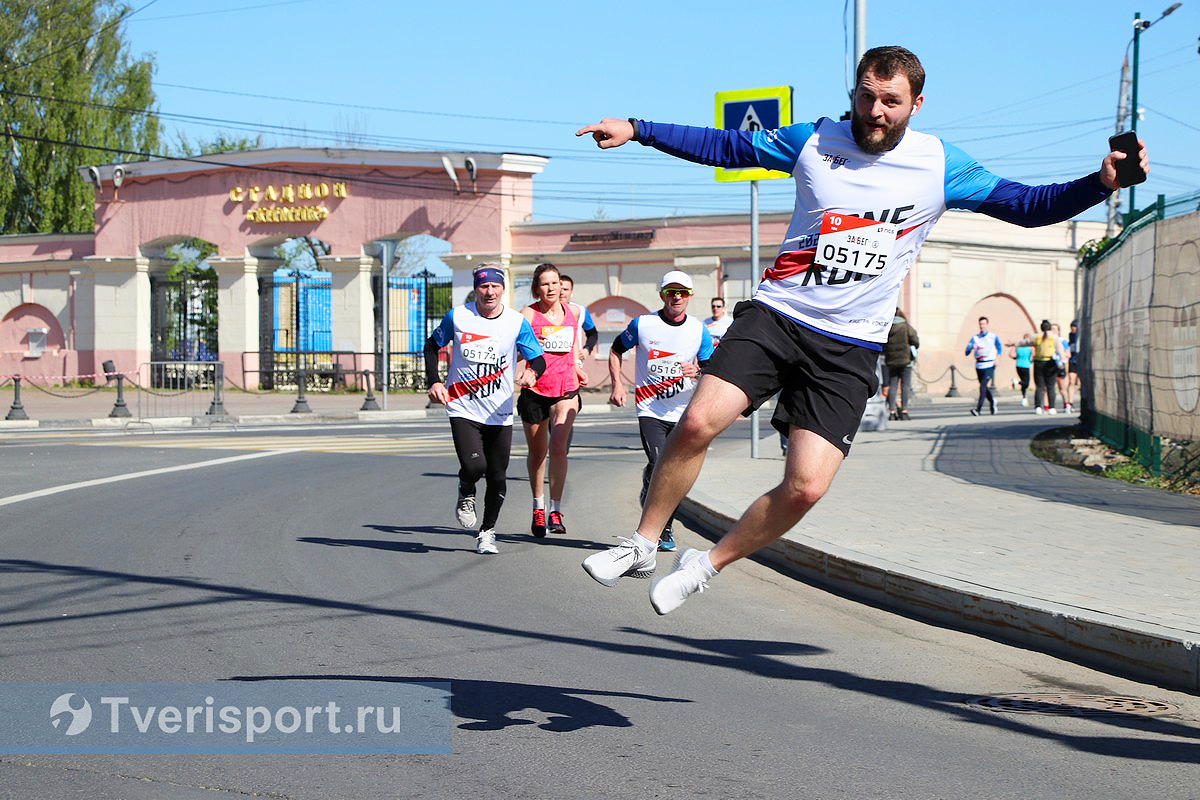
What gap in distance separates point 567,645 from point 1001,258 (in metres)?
38.2

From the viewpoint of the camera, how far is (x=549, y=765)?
4.35 metres

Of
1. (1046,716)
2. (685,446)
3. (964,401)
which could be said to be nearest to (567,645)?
(685,446)

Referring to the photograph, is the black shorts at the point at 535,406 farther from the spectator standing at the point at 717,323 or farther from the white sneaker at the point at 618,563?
the white sneaker at the point at 618,563

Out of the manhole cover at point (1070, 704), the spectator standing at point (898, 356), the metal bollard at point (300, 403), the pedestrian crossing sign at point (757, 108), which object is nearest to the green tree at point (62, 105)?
the metal bollard at point (300, 403)

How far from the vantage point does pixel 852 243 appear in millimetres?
5141

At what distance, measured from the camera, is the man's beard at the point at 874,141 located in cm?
511

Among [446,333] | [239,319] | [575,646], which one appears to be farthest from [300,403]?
[575,646]

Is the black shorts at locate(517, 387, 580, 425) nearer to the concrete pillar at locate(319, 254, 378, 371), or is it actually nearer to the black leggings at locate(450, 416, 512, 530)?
the black leggings at locate(450, 416, 512, 530)

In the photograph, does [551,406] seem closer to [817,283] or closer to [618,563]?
[618,563]

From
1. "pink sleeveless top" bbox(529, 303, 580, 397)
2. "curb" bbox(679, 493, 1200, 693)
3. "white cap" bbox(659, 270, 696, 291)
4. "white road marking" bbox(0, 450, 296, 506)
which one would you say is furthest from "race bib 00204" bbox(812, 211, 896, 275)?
"white road marking" bbox(0, 450, 296, 506)

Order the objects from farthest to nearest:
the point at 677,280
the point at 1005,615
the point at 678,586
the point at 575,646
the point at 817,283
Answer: the point at 677,280 → the point at 1005,615 → the point at 575,646 → the point at 817,283 → the point at 678,586

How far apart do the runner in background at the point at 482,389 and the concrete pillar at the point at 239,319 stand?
34528 millimetres

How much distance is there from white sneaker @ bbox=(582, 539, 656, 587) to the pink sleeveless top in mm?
5018

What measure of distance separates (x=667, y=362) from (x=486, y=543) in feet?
6.22
